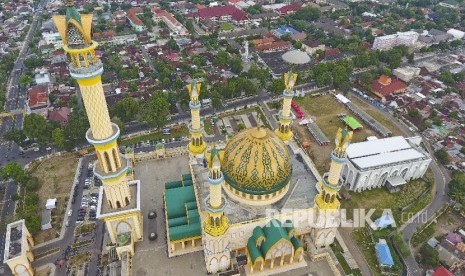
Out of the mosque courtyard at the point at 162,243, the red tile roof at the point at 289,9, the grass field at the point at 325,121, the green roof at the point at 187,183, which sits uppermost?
the green roof at the point at 187,183

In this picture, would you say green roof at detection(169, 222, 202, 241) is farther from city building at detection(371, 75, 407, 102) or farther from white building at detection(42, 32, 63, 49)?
white building at detection(42, 32, 63, 49)

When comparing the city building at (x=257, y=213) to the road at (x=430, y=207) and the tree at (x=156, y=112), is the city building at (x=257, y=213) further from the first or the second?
the tree at (x=156, y=112)

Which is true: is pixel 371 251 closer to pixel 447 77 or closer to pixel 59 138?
pixel 59 138

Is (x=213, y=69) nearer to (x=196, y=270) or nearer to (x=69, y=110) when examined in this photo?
(x=69, y=110)

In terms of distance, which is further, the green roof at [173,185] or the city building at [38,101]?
the city building at [38,101]

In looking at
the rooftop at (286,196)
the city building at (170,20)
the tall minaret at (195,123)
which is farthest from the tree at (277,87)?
the city building at (170,20)
